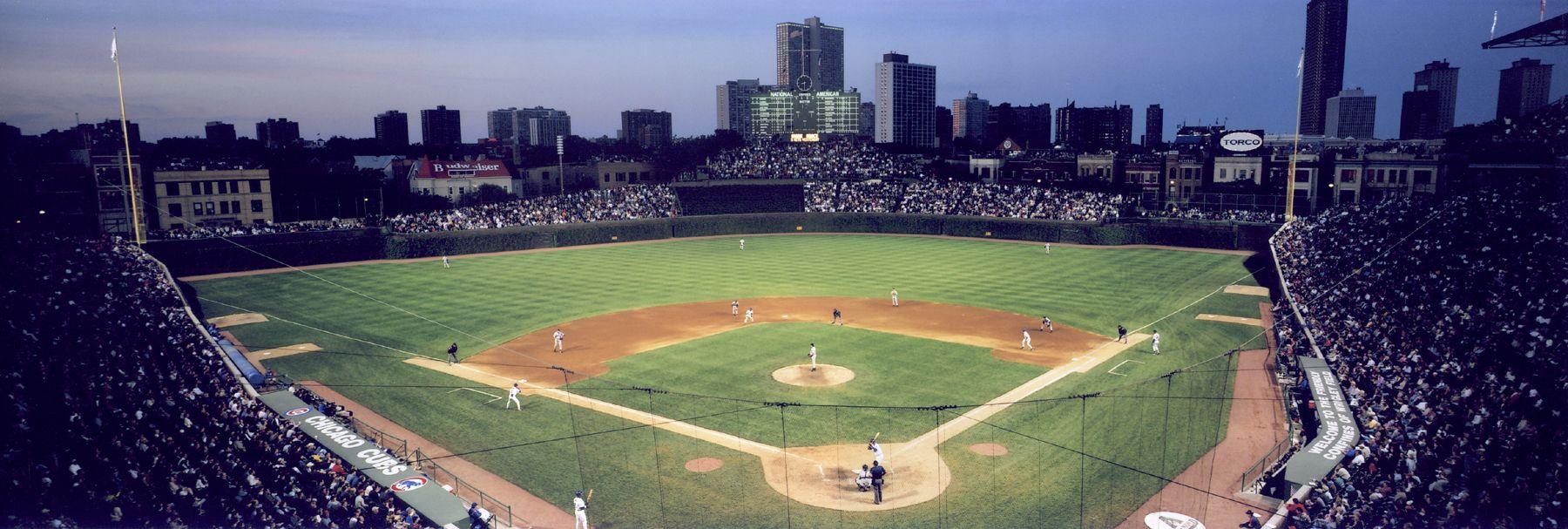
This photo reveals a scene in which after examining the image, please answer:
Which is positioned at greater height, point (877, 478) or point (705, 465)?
point (877, 478)

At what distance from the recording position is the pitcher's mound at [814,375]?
25953 millimetres

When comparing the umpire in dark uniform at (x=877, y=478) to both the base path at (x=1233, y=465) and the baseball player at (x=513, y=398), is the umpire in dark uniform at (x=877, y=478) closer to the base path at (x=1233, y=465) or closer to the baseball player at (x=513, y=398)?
the base path at (x=1233, y=465)

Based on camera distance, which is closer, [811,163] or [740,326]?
[740,326]

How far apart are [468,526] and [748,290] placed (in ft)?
94.8

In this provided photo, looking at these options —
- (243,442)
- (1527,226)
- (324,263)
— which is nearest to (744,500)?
(243,442)

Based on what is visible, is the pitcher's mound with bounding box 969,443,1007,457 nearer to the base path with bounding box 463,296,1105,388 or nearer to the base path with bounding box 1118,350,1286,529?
the base path with bounding box 1118,350,1286,529

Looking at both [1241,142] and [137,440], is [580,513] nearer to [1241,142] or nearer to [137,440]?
[137,440]

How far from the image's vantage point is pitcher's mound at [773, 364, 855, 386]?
26.0m

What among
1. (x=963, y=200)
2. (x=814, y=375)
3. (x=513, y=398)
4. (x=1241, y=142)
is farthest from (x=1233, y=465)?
(x=1241, y=142)

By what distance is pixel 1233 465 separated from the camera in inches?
750

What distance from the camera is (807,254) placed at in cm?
5906

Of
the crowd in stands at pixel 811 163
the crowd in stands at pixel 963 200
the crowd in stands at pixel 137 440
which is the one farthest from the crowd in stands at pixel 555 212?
the crowd in stands at pixel 137 440

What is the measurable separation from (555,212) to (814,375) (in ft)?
146

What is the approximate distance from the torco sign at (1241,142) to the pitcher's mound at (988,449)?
2680 inches
